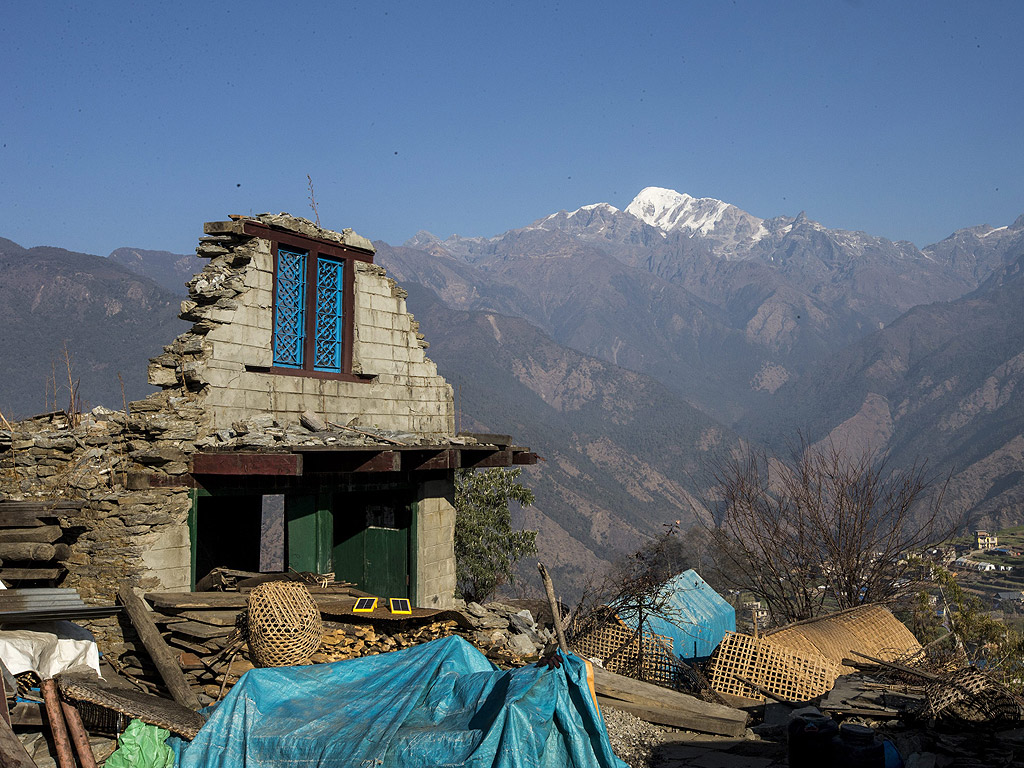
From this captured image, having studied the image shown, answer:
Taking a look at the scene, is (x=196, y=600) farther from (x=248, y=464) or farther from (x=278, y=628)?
(x=248, y=464)

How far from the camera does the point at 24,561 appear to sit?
9695 millimetres

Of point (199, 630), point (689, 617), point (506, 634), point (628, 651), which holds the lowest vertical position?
point (689, 617)

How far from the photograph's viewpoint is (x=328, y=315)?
13.0 m

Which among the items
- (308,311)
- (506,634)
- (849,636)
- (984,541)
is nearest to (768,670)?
(849,636)

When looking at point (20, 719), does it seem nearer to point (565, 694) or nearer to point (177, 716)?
point (177, 716)

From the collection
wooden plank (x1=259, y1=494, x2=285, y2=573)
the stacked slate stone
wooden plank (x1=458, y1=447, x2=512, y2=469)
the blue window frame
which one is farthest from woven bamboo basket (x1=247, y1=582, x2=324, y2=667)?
wooden plank (x1=259, y1=494, x2=285, y2=573)

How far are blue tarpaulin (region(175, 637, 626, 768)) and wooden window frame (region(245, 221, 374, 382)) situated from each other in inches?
207

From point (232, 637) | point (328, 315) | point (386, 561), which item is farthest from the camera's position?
point (386, 561)

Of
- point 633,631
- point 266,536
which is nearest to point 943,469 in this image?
point 266,536

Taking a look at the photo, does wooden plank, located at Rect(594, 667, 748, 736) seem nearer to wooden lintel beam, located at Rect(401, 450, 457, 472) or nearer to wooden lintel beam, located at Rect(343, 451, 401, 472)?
wooden lintel beam, located at Rect(401, 450, 457, 472)

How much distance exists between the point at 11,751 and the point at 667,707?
6.86 meters

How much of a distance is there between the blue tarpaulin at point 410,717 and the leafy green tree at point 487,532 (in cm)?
1592

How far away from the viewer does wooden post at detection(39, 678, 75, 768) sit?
288 inches

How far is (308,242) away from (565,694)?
828 centimetres
